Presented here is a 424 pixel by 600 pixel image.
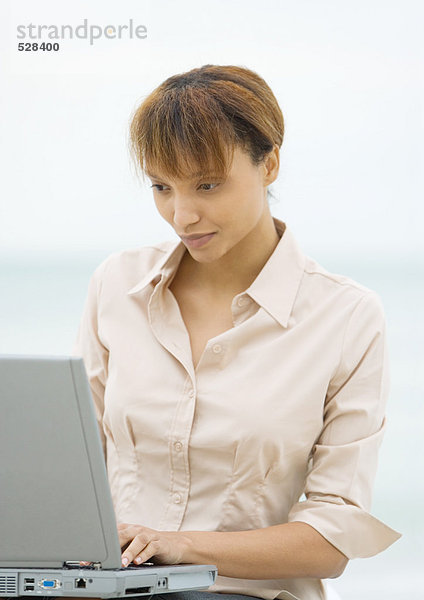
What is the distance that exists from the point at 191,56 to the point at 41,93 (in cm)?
44

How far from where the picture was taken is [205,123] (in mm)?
1402

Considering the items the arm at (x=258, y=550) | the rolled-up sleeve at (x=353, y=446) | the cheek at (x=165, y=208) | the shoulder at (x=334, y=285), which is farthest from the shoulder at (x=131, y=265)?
the arm at (x=258, y=550)

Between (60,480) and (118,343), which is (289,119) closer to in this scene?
(118,343)

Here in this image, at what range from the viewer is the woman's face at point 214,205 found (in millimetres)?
1426

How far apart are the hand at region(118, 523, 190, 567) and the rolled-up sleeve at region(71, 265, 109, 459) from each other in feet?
1.22

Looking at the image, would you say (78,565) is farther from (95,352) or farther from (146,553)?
(95,352)

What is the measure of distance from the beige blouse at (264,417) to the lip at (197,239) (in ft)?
0.38

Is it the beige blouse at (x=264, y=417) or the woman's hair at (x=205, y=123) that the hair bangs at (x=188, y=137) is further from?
the beige blouse at (x=264, y=417)

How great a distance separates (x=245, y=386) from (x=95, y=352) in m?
0.31

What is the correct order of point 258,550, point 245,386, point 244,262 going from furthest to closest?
1. point 244,262
2. point 245,386
3. point 258,550

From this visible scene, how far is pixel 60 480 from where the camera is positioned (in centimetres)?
103

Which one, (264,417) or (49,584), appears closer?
(49,584)

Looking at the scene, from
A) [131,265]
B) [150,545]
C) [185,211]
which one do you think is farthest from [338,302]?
[150,545]

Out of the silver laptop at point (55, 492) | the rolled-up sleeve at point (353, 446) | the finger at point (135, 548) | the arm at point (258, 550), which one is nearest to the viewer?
the silver laptop at point (55, 492)
